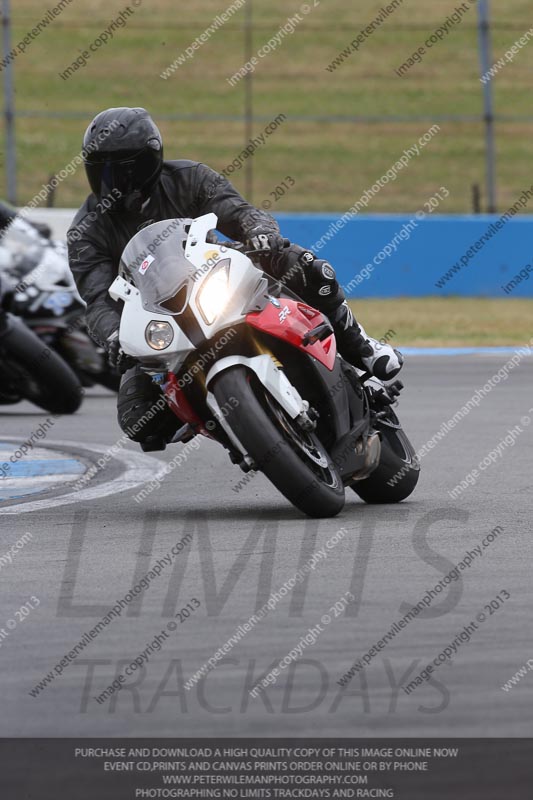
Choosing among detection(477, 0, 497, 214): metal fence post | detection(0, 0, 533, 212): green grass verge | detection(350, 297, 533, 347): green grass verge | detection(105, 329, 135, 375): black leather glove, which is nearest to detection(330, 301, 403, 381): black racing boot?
detection(105, 329, 135, 375): black leather glove

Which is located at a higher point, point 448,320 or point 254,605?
point 254,605

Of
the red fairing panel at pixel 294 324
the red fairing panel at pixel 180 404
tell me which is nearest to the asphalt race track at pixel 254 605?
the red fairing panel at pixel 180 404

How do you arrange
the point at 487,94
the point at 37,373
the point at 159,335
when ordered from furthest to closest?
1. the point at 487,94
2. the point at 37,373
3. the point at 159,335

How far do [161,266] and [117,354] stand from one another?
439mm

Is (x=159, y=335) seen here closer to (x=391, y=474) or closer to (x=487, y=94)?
(x=391, y=474)

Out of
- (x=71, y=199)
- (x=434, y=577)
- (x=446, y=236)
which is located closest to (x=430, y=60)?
(x=71, y=199)

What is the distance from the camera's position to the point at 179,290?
666cm

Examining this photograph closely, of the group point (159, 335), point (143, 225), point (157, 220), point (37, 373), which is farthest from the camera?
point (37, 373)

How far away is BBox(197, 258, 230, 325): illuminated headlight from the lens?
260 inches

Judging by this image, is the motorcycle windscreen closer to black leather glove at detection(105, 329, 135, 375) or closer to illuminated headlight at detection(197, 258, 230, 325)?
illuminated headlight at detection(197, 258, 230, 325)

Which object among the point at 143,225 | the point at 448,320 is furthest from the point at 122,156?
the point at 448,320

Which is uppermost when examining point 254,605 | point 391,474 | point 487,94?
point 254,605
